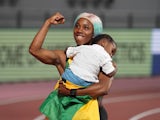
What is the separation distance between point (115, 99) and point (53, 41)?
157 inches

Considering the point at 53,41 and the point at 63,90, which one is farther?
the point at 53,41

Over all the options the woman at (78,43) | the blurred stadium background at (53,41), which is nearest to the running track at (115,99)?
the blurred stadium background at (53,41)

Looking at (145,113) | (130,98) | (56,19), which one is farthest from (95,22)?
(130,98)

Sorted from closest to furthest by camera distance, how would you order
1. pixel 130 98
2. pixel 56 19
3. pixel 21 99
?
pixel 56 19
pixel 21 99
pixel 130 98

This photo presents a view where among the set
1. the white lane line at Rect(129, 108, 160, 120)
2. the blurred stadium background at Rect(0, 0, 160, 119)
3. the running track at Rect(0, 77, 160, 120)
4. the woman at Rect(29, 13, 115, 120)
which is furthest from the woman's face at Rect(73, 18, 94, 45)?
the blurred stadium background at Rect(0, 0, 160, 119)

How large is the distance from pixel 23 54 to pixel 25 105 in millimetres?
4205

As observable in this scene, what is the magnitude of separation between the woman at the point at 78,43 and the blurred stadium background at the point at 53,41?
35.0 feet

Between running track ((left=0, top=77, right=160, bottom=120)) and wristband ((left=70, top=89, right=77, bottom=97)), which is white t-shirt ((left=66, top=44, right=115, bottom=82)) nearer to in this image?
wristband ((left=70, top=89, right=77, bottom=97))

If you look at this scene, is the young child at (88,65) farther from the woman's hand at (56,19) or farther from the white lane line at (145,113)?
the white lane line at (145,113)

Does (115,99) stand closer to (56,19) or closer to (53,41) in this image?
(53,41)

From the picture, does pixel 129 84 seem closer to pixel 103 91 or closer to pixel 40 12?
pixel 40 12

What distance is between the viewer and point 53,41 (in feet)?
53.9

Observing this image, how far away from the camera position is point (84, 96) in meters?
4.68

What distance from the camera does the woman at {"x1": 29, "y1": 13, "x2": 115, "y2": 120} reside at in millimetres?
4684
